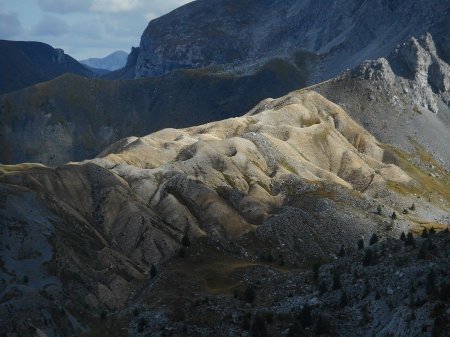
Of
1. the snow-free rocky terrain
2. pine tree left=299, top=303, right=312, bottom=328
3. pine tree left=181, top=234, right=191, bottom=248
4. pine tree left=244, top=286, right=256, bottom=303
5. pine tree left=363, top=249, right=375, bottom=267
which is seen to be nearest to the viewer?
pine tree left=299, top=303, right=312, bottom=328

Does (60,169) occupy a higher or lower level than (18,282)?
higher

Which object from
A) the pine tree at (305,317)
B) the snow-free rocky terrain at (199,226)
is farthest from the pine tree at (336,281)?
the pine tree at (305,317)

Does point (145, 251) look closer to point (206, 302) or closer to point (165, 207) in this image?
point (165, 207)

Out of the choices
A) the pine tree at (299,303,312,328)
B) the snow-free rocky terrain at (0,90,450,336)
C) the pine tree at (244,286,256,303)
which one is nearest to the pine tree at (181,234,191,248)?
the snow-free rocky terrain at (0,90,450,336)

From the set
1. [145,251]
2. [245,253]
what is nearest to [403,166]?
[245,253]

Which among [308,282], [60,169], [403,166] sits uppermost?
[60,169]

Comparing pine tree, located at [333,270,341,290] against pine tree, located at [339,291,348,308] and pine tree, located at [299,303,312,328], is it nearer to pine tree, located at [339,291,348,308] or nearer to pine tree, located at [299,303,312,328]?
pine tree, located at [339,291,348,308]

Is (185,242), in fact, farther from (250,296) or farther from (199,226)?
(250,296)

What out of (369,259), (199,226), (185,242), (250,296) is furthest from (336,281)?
(199,226)
